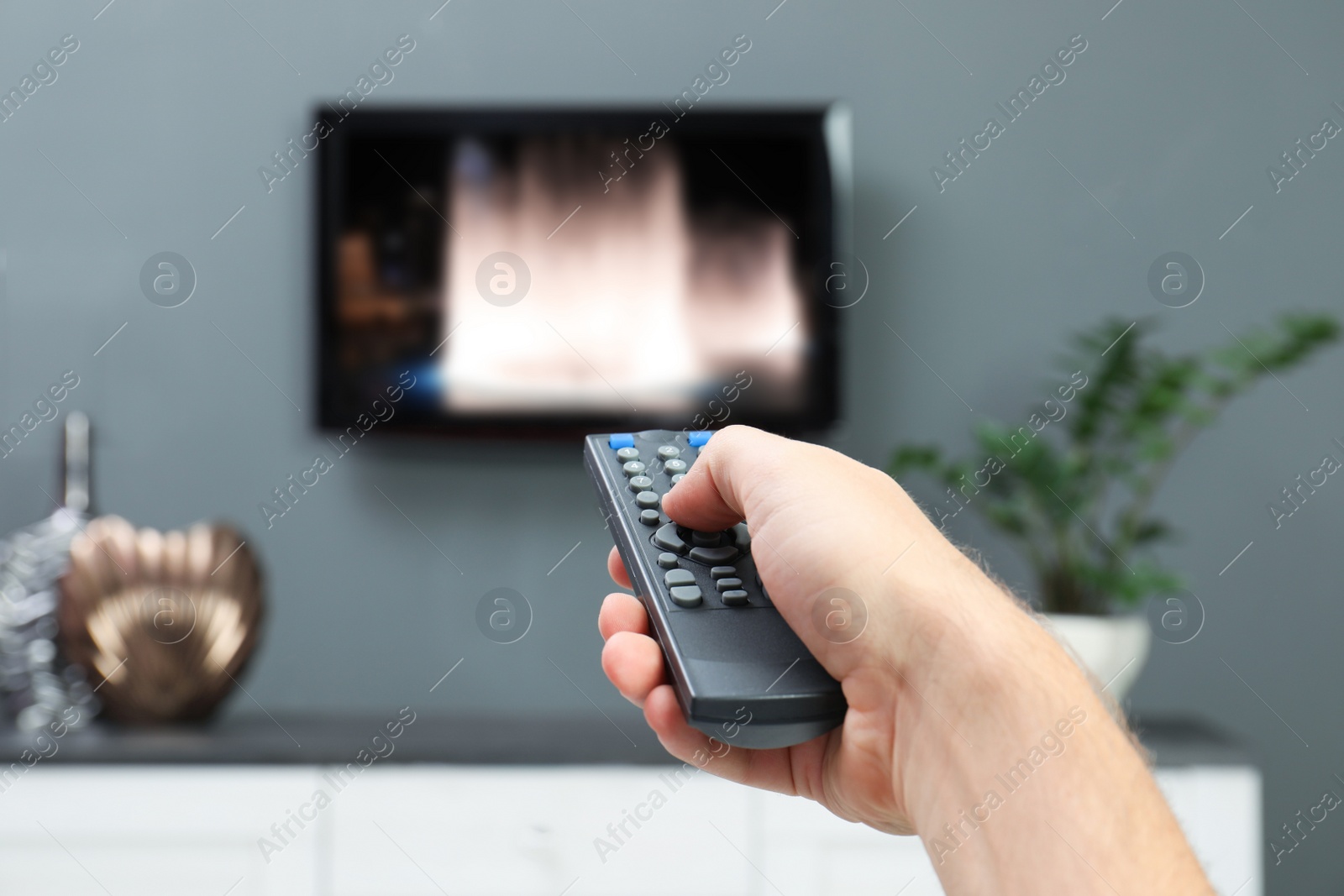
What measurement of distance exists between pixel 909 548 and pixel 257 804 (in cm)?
90

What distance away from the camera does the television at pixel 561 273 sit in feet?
4.58

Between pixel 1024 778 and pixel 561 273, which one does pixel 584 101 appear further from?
pixel 1024 778

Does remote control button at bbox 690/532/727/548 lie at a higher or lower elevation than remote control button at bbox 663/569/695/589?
higher

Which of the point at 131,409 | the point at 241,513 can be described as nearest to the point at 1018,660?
the point at 241,513

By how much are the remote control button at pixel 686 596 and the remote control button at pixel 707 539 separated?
0.13ft

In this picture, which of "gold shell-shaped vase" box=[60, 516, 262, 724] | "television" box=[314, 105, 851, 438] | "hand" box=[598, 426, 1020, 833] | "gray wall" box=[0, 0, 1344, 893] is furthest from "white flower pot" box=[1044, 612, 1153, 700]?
"gold shell-shaped vase" box=[60, 516, 262, 724]

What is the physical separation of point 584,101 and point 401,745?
0.95m

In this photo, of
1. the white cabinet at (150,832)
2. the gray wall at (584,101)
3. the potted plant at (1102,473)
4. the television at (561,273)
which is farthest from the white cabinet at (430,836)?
the television at (561,273)

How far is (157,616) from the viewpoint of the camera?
119cm

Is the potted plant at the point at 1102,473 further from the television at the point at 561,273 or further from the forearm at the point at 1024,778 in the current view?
the forearm at the point at 1024,778

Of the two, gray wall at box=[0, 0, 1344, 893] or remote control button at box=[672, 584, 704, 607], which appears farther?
gray wall at box=[0, 0, 1344, 893]

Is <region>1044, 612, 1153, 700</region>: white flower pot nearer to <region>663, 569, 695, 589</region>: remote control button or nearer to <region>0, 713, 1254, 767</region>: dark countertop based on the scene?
<region>0, 713, 1254, 767</region>: dark countertop

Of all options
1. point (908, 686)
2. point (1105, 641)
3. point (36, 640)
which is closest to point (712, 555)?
point (908, 686)

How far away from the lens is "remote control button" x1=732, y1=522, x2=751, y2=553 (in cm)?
57
